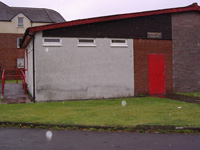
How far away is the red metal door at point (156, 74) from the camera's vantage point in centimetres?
1597

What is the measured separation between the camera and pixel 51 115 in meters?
9.22

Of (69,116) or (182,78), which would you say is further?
(182,78)

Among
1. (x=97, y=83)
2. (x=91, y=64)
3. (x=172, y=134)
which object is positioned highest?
(x=91, y=64)

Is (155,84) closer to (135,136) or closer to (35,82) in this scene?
(35,82)

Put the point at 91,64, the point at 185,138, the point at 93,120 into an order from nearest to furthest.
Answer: the point at 185,138 → the point at 93,120 → the point at 91,64

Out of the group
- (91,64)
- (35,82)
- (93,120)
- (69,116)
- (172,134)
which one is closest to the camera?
(172,134)

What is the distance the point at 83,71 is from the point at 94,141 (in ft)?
28.2

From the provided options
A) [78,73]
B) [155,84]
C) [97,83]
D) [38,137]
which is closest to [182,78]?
[155,84]

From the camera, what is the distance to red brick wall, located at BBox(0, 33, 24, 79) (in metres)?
34.8

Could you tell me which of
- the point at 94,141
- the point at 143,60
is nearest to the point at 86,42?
the point at 143,60

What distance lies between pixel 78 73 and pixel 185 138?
8.78 metres

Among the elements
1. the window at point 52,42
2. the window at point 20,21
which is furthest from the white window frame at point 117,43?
the window at point 20,21

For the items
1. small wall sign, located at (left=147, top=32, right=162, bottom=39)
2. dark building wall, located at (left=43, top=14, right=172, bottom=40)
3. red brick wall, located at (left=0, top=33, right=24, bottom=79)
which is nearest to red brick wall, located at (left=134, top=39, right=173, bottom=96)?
small wall sign, located at (left=147, top=32, right=162, bottom=39)

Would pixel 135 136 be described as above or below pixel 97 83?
below
